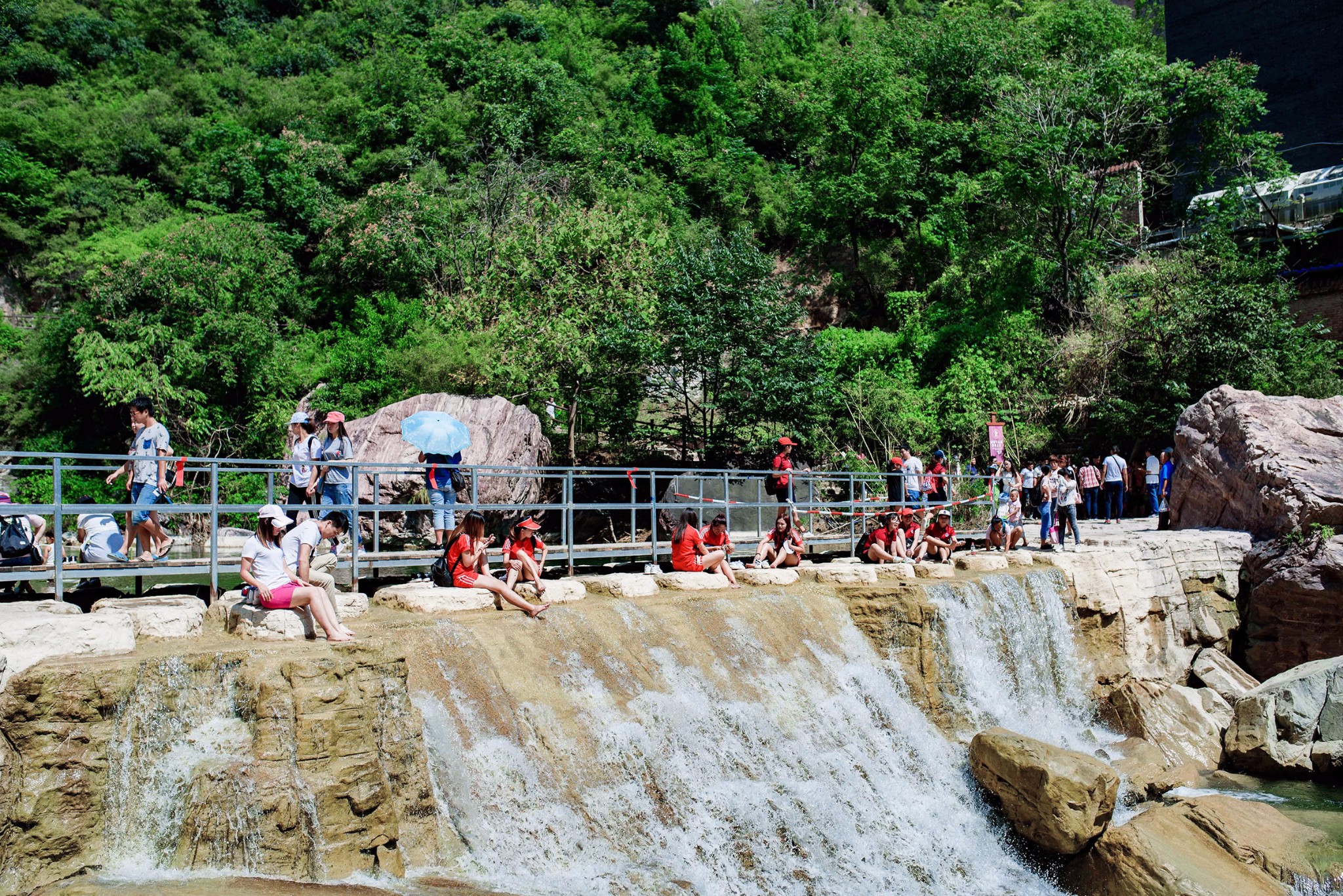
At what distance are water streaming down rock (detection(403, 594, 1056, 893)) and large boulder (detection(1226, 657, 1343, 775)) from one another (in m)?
5.47

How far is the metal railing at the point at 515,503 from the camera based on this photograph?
27.0 feet

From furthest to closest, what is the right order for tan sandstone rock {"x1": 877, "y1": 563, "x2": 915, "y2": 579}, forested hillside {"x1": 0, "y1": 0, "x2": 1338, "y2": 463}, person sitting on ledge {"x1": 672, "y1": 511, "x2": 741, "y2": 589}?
forested hillside {"x1": 0, "y1": 0, "x2": 1338, "y2": 463} → tan sandstone rock {"x1": 877, "y1": 563, "x2": 915, "y2": 579} → person sitting on ledge {"x1": 672, "y1": 511, "x2": 741, "y2": 589}

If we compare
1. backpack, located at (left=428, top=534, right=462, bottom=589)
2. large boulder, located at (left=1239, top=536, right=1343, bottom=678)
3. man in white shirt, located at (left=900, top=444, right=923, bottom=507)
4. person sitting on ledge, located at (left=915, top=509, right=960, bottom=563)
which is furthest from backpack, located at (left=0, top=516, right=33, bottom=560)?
large boulder, located at (left=1239, top=536, right=1343, bottom=678)

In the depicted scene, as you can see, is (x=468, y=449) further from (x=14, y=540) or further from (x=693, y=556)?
(x=14, y=540)

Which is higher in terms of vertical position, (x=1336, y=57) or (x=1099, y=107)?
(x=1336, y=57)

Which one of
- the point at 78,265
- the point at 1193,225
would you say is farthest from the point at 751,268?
the point at 78,265

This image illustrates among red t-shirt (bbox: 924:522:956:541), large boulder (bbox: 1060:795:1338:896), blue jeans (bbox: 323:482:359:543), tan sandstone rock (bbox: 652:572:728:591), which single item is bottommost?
large boulder (bbox: 1060:795:1338:896)

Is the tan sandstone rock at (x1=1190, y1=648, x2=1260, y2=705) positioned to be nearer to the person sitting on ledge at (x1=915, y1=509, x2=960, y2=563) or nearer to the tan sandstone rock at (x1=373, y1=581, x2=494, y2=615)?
the person sitting on ledge at (x1=915, y1=509, x2=960, y2=563)

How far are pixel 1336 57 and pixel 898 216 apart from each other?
42.0 feet

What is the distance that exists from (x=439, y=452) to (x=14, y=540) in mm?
4435

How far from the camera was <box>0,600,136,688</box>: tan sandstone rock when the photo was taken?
248 inches

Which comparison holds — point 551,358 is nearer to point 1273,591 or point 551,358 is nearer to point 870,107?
point 1273,591

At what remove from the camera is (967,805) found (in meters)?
9.68

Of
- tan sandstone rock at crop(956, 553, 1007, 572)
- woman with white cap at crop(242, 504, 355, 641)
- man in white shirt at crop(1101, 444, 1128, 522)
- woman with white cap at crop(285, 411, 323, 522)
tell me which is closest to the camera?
woman with white cap at crop(242, 504, 355, 641)
